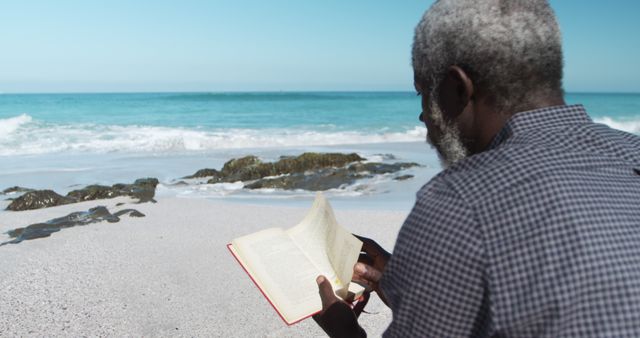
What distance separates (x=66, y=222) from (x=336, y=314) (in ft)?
16.0

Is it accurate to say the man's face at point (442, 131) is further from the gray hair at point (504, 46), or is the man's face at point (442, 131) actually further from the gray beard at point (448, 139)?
the gray hair at point (504, 46)

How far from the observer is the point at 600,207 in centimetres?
114

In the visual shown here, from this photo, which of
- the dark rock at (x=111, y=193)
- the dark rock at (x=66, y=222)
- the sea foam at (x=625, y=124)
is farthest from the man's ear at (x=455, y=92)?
the sea foam at (x=625, y=124)

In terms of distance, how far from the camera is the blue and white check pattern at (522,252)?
1.07 metres

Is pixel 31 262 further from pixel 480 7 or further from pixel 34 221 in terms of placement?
pixel 480 7

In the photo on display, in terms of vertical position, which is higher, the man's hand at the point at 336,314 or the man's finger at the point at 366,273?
the man's finger at the point at 366,273

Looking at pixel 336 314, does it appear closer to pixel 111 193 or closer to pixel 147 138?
pixel 111 193

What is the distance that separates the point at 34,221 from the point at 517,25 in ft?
19.3

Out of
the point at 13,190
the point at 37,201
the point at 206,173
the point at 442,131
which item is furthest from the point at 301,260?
the point at 206,173

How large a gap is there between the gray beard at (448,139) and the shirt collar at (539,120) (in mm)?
132

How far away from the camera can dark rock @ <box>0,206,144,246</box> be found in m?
5.41

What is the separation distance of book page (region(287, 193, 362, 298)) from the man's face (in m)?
0.42

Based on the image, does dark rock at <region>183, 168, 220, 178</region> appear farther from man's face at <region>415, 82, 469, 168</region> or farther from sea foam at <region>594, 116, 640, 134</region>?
sea foam at <region>594, 116, 640, 134</region>

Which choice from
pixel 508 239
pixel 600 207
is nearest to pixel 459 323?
pixel 508 239
